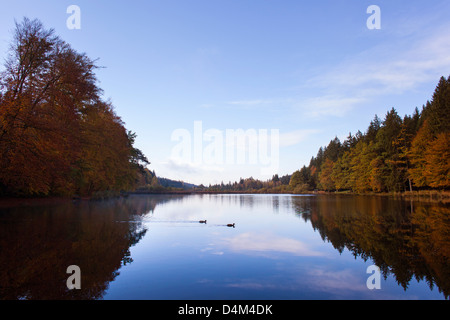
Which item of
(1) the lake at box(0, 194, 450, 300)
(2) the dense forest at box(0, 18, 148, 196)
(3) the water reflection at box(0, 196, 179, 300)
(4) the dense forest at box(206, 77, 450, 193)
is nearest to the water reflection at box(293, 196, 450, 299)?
(1) the lake at box(0, 194, 450, 300)

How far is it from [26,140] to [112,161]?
873 inches

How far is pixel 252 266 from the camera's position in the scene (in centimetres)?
916

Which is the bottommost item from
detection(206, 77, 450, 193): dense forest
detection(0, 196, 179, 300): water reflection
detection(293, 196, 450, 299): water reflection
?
detection(293, 196, 450, 299): water reflection

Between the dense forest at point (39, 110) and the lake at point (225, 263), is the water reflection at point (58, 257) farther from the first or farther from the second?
the dense forest at point (39, 110)

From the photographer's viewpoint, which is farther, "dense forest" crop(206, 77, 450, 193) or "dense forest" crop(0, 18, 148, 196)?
"dense forest" crop(206, 77, 450, 193)

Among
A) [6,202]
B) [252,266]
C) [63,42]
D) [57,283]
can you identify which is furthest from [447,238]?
[6,202]

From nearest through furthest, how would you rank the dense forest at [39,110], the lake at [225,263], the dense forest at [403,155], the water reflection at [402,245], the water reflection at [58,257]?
the water reflection at [58,257] < the lake at [225,263] < the water reflection at [402,245] < the dense forest at [39,110] < the dense forest at [403,155]

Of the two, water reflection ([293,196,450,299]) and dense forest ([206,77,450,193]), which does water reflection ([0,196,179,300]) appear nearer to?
water reflection ([293,196,450,299])

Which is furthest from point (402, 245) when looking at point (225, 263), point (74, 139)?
point (74, 139)

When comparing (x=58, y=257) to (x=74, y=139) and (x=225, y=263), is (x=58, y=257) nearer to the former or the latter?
(x=225, y=263)

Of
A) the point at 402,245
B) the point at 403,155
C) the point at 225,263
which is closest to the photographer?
the point at 225,263

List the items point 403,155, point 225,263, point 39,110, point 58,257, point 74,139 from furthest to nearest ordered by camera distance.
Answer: point 403,155 → point 74,139 → point 39,110 → point 225,263 → point 58,257

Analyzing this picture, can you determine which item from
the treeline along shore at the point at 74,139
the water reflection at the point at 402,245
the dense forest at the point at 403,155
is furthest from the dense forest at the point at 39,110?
the dense forest at the point at 403,155

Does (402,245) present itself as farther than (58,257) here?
Yes
